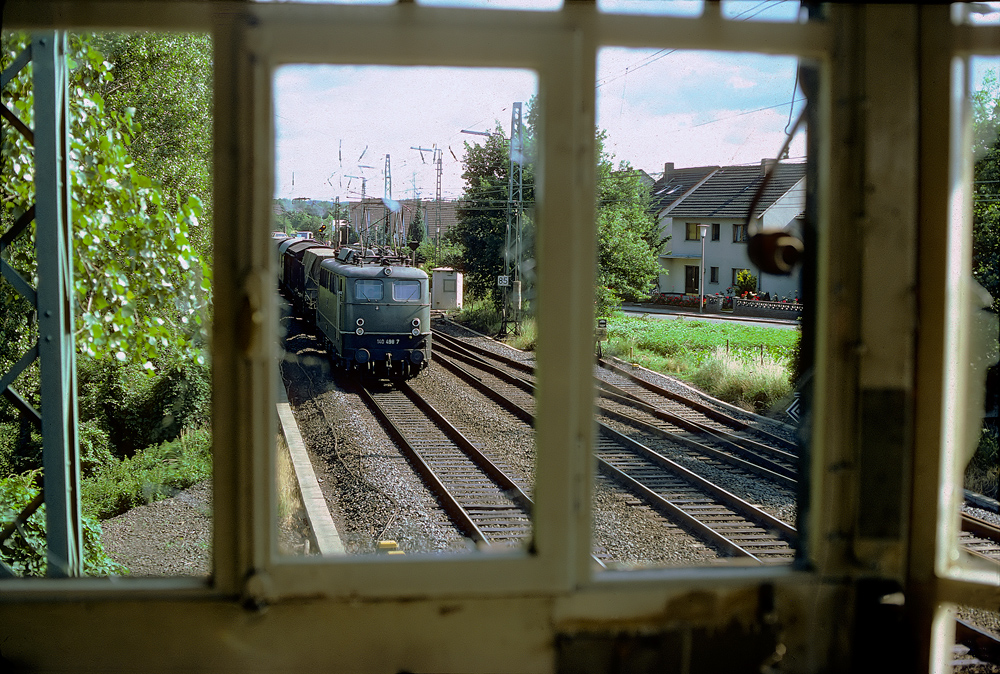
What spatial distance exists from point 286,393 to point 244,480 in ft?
39.9

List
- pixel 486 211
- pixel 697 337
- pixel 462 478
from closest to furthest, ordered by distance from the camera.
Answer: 1. pixel 462 478
2. pixel 697 337
3. pixel 486 211

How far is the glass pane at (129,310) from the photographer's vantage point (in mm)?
3662

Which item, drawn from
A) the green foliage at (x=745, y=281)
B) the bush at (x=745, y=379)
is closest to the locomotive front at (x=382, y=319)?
the bush at (x=745, y=379)

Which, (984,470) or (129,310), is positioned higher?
(129,310)

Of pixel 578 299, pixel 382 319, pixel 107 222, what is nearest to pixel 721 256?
pixel 382 319

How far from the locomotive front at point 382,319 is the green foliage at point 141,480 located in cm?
448

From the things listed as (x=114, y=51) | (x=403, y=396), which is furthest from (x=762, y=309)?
(x=114, y=51)

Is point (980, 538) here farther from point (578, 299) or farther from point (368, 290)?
point (368, 290)

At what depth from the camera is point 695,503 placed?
718 centimetres

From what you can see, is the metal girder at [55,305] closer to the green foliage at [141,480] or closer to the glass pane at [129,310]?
the glass pane at [129,310]

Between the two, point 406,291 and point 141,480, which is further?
point 406,291

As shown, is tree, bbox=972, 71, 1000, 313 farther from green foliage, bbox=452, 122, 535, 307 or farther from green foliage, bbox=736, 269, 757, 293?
green foliage, bbox=736, 269, 757, 293

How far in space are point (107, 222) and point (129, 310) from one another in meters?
0.43

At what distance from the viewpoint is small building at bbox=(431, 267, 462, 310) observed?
84.5ft
